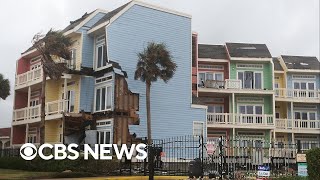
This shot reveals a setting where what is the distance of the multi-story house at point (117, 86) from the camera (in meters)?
33.6

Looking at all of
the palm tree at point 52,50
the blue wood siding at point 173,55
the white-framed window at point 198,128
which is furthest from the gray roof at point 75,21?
the white-framed window at point 198,128

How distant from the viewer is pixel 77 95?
1395 inches

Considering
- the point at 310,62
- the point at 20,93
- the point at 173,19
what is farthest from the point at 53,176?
the point at 310,62

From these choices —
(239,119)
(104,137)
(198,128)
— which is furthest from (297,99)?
(104,137)

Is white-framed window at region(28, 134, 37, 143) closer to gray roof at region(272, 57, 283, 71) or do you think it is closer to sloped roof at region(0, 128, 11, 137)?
sloped roof at region(0, 128, 11, 137)

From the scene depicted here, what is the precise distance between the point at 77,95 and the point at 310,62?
84.7ft

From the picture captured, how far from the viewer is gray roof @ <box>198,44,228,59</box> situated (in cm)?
4431

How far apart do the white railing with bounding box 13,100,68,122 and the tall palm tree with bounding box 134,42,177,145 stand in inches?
248

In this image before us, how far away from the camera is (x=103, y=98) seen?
34.5 metres

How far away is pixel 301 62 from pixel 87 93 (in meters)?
24.1

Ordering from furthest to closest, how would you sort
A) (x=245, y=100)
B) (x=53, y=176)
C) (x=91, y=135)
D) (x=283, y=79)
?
(x=283, y=79) < (x=245, y=100) < (x=91, y=135) < (x=53, y=176)

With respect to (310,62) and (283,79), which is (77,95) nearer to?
(283,79)

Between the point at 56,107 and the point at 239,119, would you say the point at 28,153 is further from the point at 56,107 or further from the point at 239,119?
the point at 239,119

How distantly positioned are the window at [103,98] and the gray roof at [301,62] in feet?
68.7
